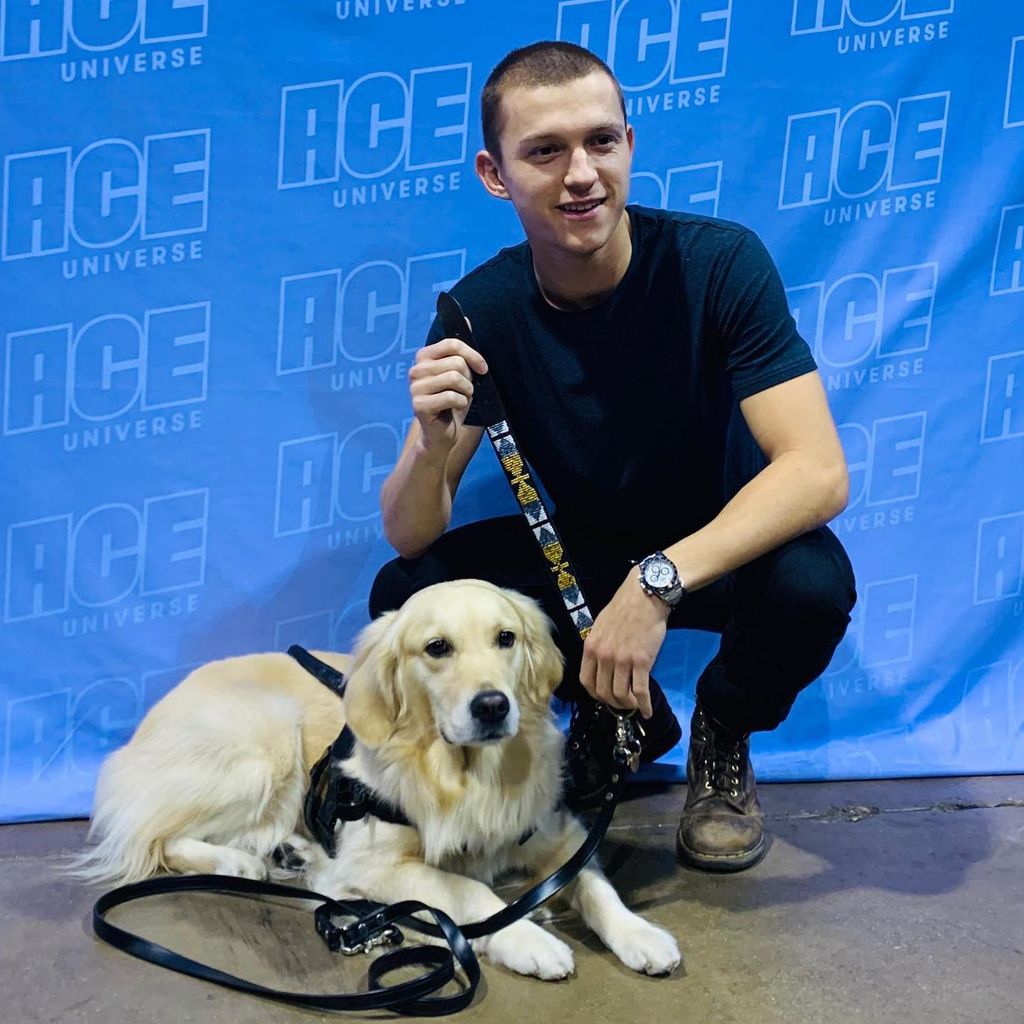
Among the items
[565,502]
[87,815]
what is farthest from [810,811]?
[87,815]

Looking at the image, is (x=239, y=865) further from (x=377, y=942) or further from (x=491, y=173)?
(x=491, y=173)

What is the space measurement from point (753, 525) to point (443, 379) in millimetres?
571

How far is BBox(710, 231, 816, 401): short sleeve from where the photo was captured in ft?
6.57

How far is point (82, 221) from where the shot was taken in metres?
2.51

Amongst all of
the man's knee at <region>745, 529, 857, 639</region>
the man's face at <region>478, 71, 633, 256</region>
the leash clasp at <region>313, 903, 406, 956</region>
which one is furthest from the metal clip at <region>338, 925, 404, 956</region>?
the man's face at <region>478, 71, 633, 256</region>

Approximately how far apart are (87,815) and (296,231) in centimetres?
138

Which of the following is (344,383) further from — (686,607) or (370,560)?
(686,607)

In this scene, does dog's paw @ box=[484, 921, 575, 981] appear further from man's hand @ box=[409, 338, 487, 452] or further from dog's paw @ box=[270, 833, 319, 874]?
man's hand @ box=[409, 338, 487, 452]

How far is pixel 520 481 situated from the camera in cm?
201

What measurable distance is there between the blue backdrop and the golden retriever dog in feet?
1.40

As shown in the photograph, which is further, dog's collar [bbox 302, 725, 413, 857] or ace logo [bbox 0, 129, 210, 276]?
ace logo [bbox 0, 129, 210, 276]

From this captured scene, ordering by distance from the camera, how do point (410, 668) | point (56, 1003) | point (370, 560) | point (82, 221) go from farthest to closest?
point (370, 560), point (82, 221), point (410, 668), point (56, 1003)

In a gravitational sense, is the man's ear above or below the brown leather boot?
above

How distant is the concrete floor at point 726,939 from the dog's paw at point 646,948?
22mm
